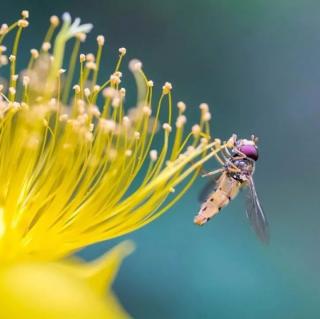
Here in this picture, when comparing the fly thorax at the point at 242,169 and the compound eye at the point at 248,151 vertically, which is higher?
the compound eye at the point at 248,151

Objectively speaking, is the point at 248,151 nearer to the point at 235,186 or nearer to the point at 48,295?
the point at 235,186

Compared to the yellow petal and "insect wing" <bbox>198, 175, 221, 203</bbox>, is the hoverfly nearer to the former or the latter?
"insect wing" <bbox>198, 175, 221, 203</bbox>

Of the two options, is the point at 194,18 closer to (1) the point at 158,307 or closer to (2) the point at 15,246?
(1) the point at 158,307

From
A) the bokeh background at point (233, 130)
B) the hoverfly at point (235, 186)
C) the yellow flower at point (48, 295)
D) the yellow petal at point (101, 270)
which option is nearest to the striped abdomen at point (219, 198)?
the hoverfly at point (235, 186)

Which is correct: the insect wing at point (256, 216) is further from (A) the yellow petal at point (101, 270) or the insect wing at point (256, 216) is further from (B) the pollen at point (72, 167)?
(A) the yellow petal at point (101, 270)

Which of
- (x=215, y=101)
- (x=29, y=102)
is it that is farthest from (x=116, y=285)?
(x=29, y=102)

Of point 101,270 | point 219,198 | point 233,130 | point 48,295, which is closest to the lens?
point 48,295

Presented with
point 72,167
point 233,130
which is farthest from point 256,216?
point 233,130
